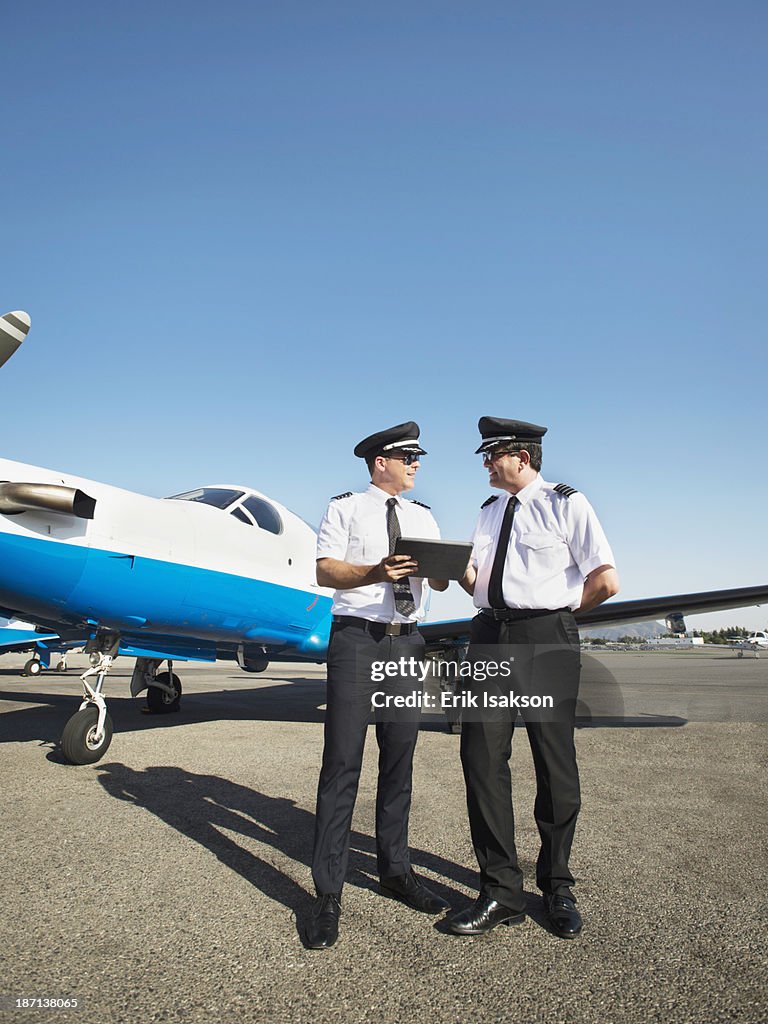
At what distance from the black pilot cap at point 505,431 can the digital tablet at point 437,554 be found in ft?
2.26

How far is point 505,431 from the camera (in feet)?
9.69

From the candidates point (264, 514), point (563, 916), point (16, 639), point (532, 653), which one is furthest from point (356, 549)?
point (16, 639)

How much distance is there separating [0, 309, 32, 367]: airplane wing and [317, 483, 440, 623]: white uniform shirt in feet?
12.2

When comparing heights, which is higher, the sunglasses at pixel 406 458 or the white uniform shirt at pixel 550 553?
the sunglasses at pixel 406 458

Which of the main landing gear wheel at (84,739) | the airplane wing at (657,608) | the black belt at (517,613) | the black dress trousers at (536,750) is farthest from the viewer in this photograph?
the airplane wing at (657,608)

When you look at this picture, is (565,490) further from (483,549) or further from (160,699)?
(160,699)

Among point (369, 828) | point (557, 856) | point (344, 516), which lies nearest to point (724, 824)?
point (557, 856)

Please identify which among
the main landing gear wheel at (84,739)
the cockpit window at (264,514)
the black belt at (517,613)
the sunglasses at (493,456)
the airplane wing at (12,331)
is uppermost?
the airplane wing at (12,331)

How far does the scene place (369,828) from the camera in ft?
12.5

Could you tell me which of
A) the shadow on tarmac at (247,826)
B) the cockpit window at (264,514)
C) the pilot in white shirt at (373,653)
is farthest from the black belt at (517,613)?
the cockpit window at (264,514)

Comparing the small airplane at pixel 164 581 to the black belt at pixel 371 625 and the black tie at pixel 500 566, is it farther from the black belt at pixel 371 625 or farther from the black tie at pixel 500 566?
the black belt at pixel 371 625

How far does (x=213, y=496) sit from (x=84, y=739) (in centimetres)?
264

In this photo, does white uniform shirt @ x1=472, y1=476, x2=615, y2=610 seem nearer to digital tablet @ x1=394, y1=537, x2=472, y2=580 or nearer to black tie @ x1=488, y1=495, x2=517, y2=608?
black tie @ x1=488, y1=495, x2=517, y2=608

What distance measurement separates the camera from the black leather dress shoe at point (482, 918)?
7.77ft
